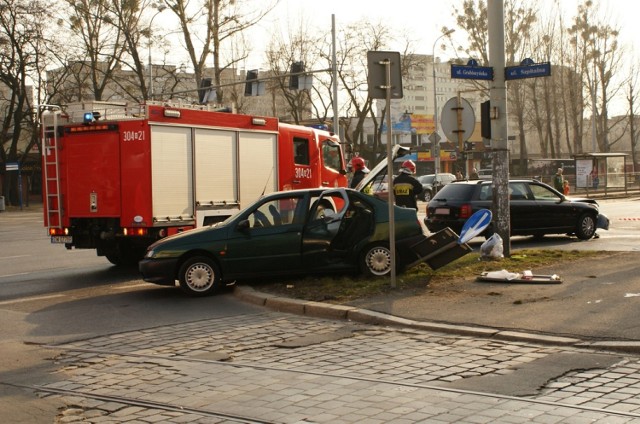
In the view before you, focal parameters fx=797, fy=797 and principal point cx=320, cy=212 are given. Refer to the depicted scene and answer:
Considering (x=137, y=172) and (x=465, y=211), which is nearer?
(x=137, y=172)

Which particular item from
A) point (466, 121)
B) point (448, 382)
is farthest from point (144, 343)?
point (466, 121)

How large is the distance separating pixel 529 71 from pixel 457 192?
4.88 meters

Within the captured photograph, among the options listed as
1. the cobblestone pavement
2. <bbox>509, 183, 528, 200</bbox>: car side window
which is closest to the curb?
the cobblestone pavement

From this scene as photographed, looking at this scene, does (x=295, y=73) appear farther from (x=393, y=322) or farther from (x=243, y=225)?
(x=393, y=322)

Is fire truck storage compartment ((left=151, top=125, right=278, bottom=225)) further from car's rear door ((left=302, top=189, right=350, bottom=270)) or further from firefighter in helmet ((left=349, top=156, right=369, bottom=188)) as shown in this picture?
car's rear door ((left=302, top=189, right=350, bottom=270))

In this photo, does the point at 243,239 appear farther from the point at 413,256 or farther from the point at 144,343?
the point at 144,343

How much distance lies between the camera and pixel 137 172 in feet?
45.8

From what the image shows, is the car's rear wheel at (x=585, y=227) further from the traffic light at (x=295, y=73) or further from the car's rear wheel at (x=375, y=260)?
the traffic light at (x=295, y=73)

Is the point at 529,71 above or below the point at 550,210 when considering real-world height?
above

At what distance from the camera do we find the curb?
7.27m

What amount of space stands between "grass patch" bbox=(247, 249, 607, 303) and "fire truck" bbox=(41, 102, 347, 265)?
300 centimetres

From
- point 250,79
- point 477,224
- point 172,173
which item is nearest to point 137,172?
point 172,173

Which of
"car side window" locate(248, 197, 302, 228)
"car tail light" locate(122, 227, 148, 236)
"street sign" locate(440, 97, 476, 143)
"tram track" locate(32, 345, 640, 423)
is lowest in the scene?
"tram track" locate(32, 345, 640, 423)

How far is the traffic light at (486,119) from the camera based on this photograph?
1355cm
